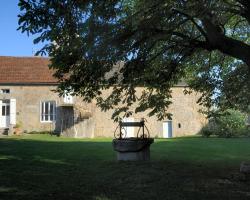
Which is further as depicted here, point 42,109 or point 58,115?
point 42,109

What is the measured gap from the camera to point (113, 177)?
41.9 feet

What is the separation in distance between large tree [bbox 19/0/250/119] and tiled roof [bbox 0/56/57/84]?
70.4 feet

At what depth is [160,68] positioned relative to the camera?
15422 millimetres

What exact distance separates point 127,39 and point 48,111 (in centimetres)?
2559

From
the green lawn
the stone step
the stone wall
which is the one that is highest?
the stone wall

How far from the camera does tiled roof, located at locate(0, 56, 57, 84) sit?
121 feet

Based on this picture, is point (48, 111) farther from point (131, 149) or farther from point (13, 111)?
point (131, 149)

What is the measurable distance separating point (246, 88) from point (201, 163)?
3596 mm

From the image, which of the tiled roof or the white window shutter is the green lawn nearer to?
the white window shutter

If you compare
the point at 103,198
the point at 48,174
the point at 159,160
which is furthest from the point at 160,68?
the point at 103,198

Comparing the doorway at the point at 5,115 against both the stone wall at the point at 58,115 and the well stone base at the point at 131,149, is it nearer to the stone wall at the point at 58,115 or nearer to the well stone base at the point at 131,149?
the stone wall at the point at 58,115

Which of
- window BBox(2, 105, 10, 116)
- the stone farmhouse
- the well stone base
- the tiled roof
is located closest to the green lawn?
the well stone base

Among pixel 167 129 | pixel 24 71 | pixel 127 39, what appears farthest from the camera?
pixel 167 129

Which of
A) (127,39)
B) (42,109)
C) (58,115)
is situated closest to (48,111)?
(42,109)
